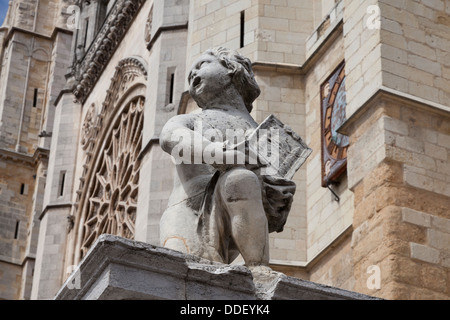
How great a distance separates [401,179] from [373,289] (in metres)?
1.17

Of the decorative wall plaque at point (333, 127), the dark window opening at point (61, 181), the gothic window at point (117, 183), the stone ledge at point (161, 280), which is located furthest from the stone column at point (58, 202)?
the stone ledge at point (161, 280)

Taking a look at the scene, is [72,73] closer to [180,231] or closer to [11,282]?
[11,282]

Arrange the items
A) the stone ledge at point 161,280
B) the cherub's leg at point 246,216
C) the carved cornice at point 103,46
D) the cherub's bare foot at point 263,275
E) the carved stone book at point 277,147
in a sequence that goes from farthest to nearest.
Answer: the carved cornice at point 103,46
the carved stone book at point 277,147
the cherub's leg at point 246,216
the cherub's bare foot at point 263,275
the stone ledge at point 161,280

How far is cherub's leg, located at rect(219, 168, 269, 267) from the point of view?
5324 millimetres

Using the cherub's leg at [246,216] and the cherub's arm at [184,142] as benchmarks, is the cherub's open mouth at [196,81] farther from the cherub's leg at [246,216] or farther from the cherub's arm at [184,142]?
the cherub's leg at [246,216]

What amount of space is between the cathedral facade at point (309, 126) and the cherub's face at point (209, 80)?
400 centimetres

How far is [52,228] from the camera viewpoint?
21.9 meters

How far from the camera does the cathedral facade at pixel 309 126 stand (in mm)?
9969

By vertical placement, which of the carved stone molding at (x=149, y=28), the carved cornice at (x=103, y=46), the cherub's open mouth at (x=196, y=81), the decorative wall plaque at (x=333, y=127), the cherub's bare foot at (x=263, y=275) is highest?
the carved cornice at (x=103, y=46)

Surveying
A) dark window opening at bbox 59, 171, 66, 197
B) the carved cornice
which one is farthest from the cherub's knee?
dark window opening at bbox 59, 171, 66, 197

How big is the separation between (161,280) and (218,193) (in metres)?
0.82

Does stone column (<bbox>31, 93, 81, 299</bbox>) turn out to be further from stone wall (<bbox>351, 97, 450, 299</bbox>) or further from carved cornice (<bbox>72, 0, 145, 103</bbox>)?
stone wall (<bbox>351, 97, 450, 299</bbox>)

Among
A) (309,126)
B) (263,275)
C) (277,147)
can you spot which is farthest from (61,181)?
(263,275)

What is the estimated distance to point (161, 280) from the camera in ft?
15.6
